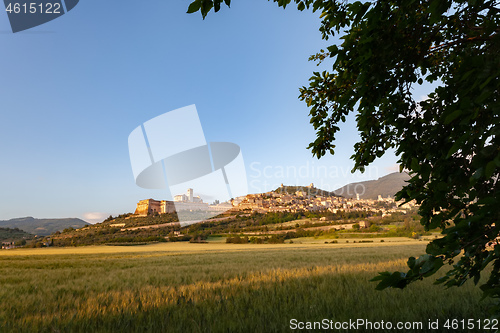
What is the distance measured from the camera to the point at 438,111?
9.91ft

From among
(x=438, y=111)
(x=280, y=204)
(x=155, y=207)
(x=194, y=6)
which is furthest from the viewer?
(x=280, y=204)

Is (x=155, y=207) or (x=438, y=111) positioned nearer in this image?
(x=438, y=111)

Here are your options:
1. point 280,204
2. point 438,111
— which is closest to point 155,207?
point 280,204

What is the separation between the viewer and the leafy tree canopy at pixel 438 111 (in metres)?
1.61

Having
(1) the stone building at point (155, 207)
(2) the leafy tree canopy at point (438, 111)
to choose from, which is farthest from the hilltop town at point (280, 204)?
(2) the leafy tree canopy at point (438, 111)

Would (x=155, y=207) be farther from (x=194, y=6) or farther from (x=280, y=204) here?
(x=194, y=6)

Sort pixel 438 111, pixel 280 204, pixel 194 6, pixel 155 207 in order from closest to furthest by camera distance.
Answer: pixel 194 6
pixel 438 111
pixel 155 207
pixel 280 204

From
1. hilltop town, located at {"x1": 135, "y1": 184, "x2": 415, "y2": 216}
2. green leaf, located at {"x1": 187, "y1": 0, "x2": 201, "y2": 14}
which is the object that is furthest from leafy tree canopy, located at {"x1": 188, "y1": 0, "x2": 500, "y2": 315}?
hilltop town, located at {"x1": 135, "y1": 184, "x2": 415, "y2": 216}

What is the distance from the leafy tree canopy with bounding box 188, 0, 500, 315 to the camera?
1.61 m

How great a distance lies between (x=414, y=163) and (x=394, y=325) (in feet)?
10.1

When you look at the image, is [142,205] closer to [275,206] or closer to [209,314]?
[275,206]

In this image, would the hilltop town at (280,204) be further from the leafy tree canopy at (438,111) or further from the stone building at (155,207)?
the leafy tree canopy at (438,111)

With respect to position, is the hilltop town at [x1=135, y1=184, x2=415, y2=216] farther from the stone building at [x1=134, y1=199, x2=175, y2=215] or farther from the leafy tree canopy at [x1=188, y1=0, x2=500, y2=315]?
the leafy tree canopy at [x1=188, y1=0, x2=500, y2=315]

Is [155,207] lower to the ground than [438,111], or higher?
lower
